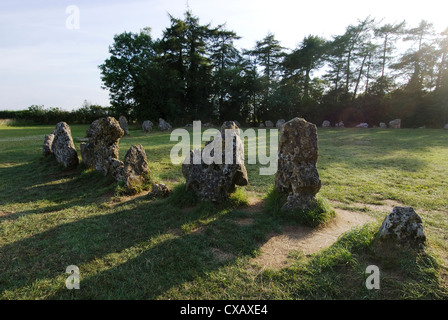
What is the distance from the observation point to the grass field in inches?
98.3

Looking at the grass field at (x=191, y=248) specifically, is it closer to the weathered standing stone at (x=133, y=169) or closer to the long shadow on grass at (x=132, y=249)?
the long shadow on grass at (x=132, y=249)

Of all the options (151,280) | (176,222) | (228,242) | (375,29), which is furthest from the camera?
(375,29)

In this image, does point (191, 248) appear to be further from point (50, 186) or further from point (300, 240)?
point (50, 186)

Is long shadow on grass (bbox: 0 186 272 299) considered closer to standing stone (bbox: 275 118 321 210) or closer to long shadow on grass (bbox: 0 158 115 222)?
standing stone (bbox: 275 118 321 210)

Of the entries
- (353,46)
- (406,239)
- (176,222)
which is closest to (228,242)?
(176,222)

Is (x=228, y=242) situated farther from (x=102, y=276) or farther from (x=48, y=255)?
(x=48, y=255)

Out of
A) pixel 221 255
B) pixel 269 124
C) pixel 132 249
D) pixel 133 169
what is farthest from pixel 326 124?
pixel 132 249

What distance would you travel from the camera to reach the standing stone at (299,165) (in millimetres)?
4066

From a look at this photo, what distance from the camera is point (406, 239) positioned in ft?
9.51

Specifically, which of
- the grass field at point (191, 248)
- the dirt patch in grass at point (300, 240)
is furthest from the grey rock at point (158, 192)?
the dirt patch in grass at point (300, 240)

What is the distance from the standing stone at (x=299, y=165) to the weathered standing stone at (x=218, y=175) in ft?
2.64

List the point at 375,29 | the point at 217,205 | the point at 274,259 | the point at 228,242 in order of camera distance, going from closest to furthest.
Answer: the point at 274,259 → the point at 228,242 → the point at 217,205 → the point at 375,29

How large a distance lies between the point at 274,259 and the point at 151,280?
151cm
